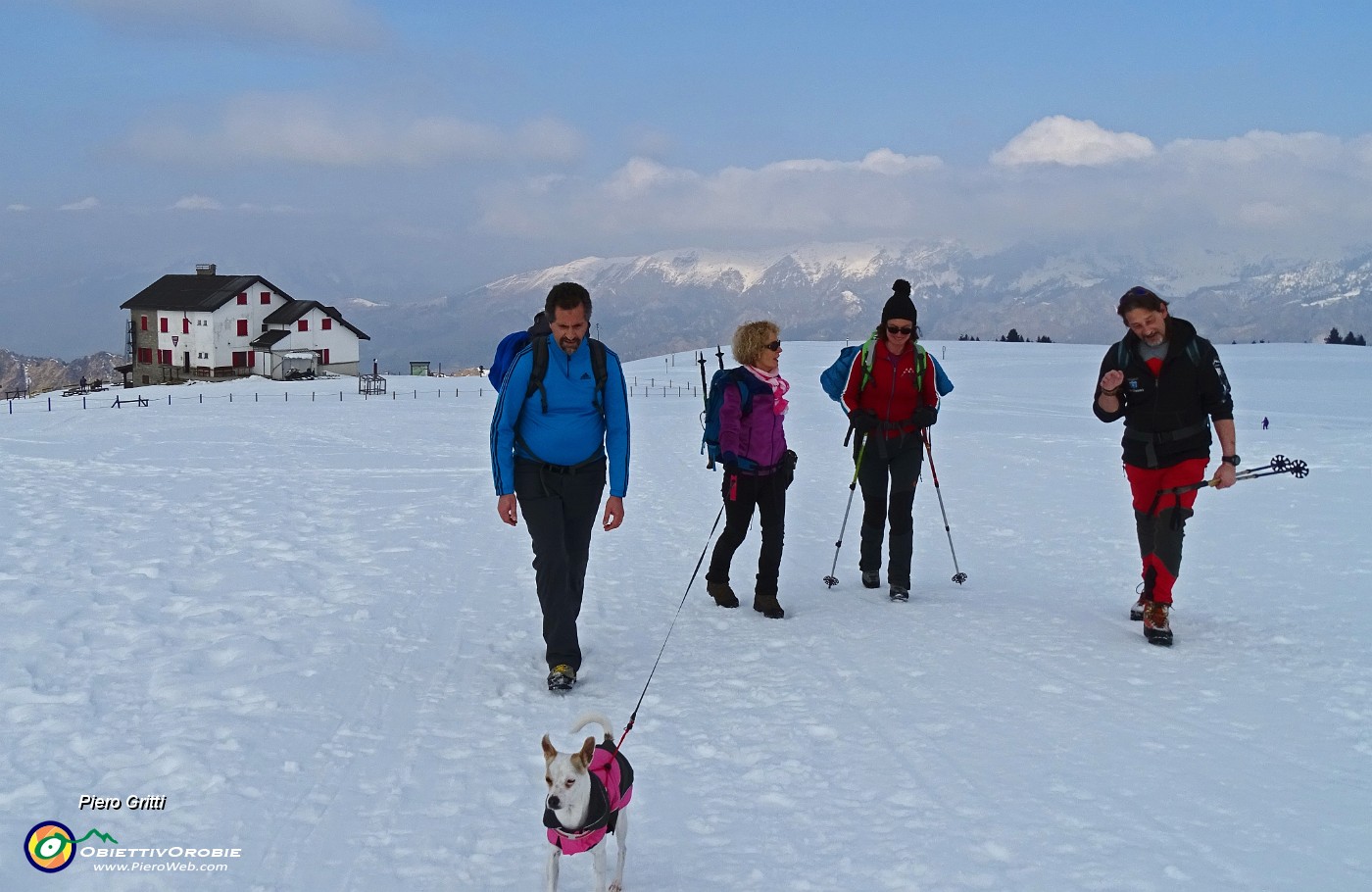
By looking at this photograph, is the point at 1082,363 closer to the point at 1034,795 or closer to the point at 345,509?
the point at 345,509

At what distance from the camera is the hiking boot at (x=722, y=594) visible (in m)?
8.00

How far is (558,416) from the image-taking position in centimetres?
600

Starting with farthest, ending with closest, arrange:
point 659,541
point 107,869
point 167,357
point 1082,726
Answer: point 167,357 < point 659,541 < point 1082,726 < point 107,869

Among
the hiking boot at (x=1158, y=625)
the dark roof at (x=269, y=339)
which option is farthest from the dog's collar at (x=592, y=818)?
the dark roof at (x=269, y=339)

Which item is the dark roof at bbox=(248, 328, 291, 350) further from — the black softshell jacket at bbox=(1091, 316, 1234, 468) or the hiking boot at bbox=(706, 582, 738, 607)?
the black softshell jacket at bbox=(1091, 316, 1234, 468)

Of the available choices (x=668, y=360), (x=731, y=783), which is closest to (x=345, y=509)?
(x=731, y=783)

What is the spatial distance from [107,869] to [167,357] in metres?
76.3

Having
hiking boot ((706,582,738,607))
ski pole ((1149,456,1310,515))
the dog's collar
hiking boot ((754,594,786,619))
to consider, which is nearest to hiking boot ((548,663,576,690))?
hiking boot ((754,594,786,619))

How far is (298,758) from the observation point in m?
4.79

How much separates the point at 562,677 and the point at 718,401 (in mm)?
2535

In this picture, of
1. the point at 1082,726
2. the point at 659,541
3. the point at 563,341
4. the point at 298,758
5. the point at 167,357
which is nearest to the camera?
the point at 298,758

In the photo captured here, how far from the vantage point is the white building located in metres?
69.7

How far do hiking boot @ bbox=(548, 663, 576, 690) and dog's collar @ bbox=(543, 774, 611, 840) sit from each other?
2.51 meters

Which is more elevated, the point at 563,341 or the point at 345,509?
the point at 563,341
